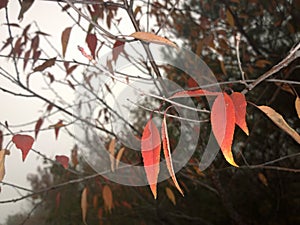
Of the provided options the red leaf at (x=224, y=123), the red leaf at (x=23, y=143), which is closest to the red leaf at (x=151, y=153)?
the red leaf at (x=224, y=123)

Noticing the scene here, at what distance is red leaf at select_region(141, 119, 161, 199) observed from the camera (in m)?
0.34

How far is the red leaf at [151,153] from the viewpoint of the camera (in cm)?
34

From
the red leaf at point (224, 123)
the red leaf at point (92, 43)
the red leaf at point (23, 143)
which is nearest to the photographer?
the red leaf at point (224, 123)

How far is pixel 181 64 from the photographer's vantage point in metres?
1.46

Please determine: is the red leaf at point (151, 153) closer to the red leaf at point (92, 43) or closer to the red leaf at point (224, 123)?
the red leaf at point (224, 123)

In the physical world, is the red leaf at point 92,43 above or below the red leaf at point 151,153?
above

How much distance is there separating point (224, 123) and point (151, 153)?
0.09 metres

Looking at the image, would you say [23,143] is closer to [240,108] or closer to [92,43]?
[92,43]

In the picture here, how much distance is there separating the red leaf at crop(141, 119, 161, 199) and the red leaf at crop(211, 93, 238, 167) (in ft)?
0.23

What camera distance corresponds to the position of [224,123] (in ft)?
1.03

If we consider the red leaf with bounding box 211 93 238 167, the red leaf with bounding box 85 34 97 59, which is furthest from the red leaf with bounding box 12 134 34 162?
the red leaf with bounding box 211 93 238 167

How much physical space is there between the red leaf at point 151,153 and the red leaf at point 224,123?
0.07 m

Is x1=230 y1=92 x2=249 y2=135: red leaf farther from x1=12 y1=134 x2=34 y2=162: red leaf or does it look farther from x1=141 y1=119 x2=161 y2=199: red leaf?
x1=12 y1=134 x2=34 y2=162: red leaf

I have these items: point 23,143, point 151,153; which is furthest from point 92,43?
point 151,153
